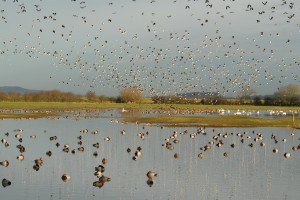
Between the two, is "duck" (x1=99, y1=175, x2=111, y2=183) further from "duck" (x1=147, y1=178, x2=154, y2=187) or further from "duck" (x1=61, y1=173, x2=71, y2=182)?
"duck" (x1=147, y1=178, x2=154, y2=187)

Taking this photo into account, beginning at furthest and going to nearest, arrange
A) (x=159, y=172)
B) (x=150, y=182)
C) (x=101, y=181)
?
1. (x=159, y=172)
2. (x=150, y=182)
3. (x=101, y=181)

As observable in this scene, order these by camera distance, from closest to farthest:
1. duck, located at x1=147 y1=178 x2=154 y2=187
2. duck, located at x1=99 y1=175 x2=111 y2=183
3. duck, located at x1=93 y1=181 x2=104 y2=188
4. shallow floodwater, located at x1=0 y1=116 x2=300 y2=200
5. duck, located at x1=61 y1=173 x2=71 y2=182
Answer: shallow floodwater, located at x1=0 y1=116 x2=300 y2=200, duck, located at x1=93 y1=181 x2=104 y2=188, duck, located at x1=147 y1=178 x2=154 y2=187, duck, located at x1=99 y1=175 x2=111 y2=183, duck, located at x1=61 y1=173 x2=71 y2=182

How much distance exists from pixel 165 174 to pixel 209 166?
479 centimetres

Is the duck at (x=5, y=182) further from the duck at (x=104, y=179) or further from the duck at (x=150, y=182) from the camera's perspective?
the duck at (x=150, y=182)

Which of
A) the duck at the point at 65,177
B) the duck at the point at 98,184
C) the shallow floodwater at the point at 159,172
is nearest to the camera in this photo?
the shallow floodwater at the point at 159,172

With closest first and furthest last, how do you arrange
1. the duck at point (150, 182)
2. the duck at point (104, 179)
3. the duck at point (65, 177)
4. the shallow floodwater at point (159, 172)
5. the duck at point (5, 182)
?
the shallow floodwater at point (159, 172) → the duck at point (5, 182) → the duck at point (150, 182) → the duck at point (104, 179) → the duck at point (65, 177)

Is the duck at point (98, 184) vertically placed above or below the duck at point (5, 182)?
below

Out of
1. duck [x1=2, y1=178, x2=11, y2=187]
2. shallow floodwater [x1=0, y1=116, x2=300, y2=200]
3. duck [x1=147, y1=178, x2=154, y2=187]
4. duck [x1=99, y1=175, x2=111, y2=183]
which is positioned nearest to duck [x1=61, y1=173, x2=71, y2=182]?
shallow floodwater [x1=0, y1=116, x2=300, y2=200]

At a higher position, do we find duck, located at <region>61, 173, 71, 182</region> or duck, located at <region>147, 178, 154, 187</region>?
duck, located at <region>61, 173, 71, 182</region>

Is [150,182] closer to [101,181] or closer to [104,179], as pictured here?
[104,179]

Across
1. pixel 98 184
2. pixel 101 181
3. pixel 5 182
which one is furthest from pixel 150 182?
pixel 5 182

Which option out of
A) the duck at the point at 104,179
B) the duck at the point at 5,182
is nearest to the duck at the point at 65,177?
the duck at the point at 104,179

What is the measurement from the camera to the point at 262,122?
88625 mm

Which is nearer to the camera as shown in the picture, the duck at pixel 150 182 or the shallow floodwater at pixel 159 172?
the shallow floodwater at pixel 159 172
